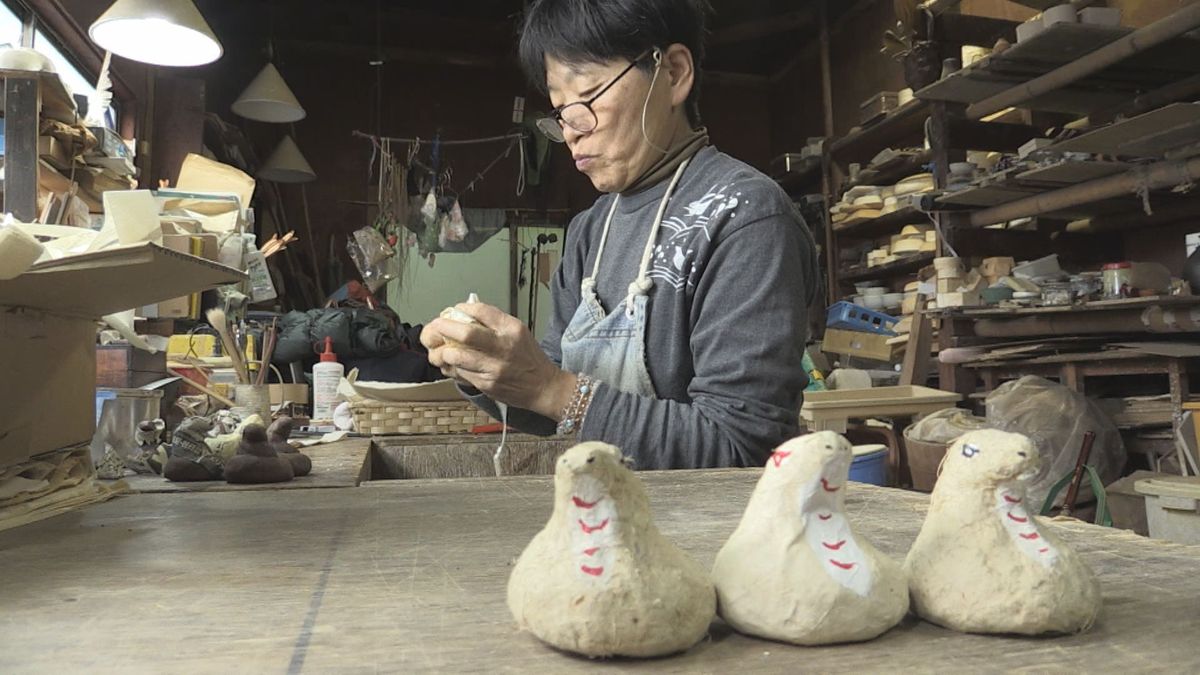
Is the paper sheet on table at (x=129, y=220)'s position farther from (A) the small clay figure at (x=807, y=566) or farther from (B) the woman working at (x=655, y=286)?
(A) the small clay figure at (x=807, y=566)

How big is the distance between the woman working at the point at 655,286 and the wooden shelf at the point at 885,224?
13.2 feet

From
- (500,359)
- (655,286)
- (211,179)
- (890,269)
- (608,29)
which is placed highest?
(211,179)

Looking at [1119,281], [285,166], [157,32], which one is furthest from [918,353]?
[285,166]

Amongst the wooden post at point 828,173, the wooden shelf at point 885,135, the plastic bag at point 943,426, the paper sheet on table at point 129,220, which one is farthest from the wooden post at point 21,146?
the wooden post at point 828,173

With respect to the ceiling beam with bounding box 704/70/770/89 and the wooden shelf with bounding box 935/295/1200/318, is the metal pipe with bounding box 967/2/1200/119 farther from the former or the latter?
the ceiling beam with bounding box 704/70/770/89

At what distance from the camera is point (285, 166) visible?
20.0ft

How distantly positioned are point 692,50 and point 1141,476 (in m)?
2.38

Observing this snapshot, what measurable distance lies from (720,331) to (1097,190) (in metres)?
3.02

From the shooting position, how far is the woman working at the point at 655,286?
1341 millimetres

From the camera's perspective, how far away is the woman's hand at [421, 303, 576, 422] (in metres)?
1.29

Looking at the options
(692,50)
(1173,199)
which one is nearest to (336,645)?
(692,50)

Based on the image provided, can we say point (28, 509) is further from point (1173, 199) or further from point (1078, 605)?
point (1173, 199)

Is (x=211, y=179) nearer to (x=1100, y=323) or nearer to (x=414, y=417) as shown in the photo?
(x=414, y=417)

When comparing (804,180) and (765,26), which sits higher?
(765,26)
